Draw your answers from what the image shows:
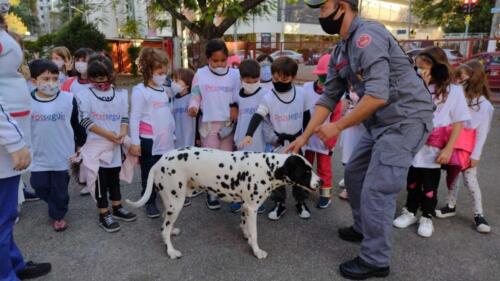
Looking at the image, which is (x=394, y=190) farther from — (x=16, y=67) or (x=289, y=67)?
(x=16, y=67)

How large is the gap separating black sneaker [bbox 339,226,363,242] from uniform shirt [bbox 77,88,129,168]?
2441 mm

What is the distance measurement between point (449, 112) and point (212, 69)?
8.41 feet

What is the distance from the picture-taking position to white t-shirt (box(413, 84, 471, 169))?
3.64 meters

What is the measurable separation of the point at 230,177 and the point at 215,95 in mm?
1368

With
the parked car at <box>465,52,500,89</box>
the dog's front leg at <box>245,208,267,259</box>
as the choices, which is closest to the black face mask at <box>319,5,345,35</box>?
the dog's front leg at <box>245,208,267,259</box>

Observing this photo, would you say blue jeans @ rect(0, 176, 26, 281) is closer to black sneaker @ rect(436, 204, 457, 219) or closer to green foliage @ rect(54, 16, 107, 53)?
black sneaker @ rect(436, 204, 457, 219)

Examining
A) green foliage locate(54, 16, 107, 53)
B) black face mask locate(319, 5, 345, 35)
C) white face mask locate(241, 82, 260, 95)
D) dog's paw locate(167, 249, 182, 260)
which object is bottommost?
dog's paw locate(167, 249, 182, 260)

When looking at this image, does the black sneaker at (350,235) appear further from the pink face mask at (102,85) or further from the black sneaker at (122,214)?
the pink face mask at (102,85)

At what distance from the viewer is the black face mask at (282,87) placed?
3.95 m

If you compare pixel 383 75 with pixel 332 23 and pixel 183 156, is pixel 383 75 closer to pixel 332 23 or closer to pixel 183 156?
pixel 332 23

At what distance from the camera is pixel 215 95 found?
427 cm

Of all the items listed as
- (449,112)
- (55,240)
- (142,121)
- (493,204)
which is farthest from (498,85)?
(55,240)

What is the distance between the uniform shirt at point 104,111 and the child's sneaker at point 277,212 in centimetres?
174

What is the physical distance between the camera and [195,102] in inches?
169
